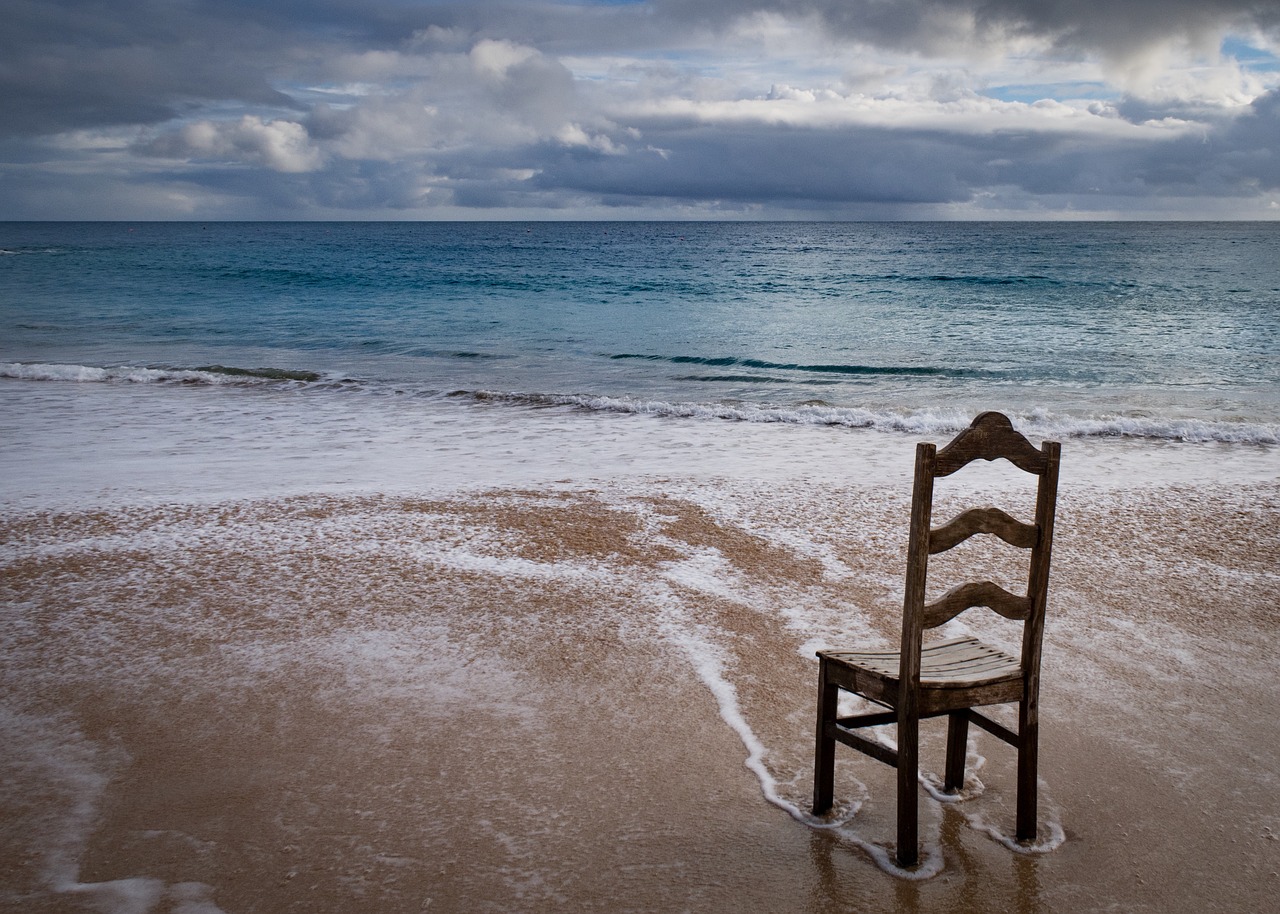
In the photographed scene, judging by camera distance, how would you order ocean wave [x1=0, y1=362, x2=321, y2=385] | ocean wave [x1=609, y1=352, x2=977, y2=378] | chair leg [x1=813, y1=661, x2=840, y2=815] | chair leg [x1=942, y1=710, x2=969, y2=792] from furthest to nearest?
ocean wave [x1=609, y1=352, x2=977, y2=378], ocean wave [x1=0, y1=362, x2=321, y2=385], chair leg [x1=942, y1=710, x2=969, y2=792], chair leg [x1=813, y1=661, x2=840, y2=815]

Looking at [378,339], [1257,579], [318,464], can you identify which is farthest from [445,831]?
[378,339]

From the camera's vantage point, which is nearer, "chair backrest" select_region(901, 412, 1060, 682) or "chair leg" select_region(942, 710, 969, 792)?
"chair backrest" select_region(901, 412, 1060, 682)

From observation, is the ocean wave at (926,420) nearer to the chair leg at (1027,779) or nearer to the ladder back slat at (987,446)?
the chair leg at (1027,779)

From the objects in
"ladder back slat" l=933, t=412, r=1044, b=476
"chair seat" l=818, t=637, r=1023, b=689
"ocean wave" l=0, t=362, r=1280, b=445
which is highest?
"ladder back slat" l=933, t=412, r=1044, b=476

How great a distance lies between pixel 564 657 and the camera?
510 centimetres

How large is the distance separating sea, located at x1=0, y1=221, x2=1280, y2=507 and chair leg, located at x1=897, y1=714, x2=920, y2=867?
6.44 meters

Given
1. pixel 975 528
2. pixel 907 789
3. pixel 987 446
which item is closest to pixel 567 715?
pixel 907 789

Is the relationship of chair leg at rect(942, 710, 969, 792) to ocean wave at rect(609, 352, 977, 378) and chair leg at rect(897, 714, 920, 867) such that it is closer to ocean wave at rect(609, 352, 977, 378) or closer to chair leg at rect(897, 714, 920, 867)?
chair leg at rect(897, 714, 920, 867)

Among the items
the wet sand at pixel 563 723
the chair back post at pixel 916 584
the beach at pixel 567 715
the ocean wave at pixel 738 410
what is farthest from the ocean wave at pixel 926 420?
the chair back post at pixel 916 584

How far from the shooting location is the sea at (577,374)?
33.2 ft

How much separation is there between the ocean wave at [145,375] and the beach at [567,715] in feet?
30.1

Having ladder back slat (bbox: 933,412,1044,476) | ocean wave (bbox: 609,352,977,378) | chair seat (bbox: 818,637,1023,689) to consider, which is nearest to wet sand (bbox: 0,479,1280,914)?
chair seat (bbox: 818,637,1023,689)

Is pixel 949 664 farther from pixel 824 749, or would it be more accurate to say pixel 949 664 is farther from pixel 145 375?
pixel 145 375

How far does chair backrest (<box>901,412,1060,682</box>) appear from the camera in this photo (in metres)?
2.97
